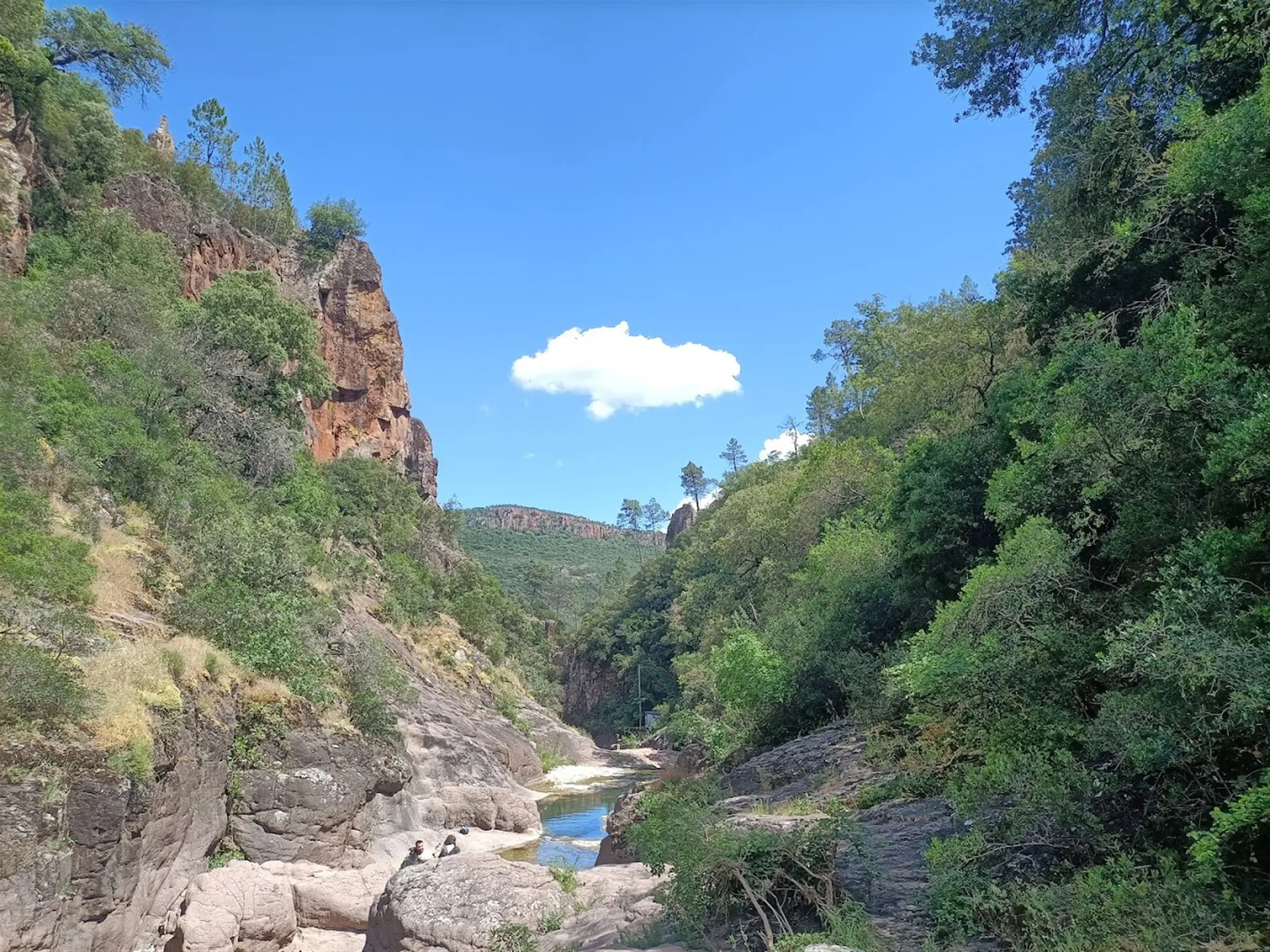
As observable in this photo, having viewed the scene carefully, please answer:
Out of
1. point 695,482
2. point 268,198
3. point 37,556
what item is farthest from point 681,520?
point 37,556

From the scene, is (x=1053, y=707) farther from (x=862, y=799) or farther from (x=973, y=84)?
(x=973, y=84)

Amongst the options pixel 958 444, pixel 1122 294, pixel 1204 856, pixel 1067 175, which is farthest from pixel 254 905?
pixel 1067 175

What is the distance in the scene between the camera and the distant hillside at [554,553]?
106062mm

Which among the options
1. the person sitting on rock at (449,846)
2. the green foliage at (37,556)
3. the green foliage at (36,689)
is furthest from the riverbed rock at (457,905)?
the green foliage at (37,556)

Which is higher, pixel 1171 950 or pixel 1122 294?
pixel 1122 294

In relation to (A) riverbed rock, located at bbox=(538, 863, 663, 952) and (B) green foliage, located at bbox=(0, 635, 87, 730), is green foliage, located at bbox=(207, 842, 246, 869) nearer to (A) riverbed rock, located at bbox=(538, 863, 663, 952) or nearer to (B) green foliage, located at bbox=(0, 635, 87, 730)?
(B) green foliage, located at bbox=(0, 635, 87, 730)

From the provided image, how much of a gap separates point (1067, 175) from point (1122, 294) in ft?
10.8

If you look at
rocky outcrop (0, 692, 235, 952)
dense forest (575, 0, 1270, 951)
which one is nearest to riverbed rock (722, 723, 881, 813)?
dense forest (575, 0, 1270, 951)

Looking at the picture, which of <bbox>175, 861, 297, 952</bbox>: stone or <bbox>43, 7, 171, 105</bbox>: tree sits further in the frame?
<bbox>43, 7, 171, 105</bbox>: tree

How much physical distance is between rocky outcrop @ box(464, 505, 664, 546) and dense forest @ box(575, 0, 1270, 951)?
141 metres

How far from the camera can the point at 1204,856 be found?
14.8 feet

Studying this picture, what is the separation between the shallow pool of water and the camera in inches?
931

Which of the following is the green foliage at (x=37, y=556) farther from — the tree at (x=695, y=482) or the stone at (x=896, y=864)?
the tree at (x=695, y=482)

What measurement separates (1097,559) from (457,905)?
9.47 m
